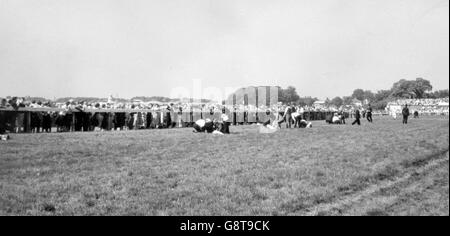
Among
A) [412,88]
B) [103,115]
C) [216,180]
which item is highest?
[412,88]

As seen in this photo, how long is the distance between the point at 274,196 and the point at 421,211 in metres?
2.46

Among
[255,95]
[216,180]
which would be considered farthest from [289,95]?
[216,180]

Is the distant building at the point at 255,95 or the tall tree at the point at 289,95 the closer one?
the distant building at the point at 255,95

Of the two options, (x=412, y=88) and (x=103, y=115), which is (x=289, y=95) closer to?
(x=412, y=88)

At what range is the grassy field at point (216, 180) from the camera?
7.26 m

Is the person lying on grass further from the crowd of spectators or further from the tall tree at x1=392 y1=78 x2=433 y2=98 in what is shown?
the tall tree at x1=392 y1=78 x2=433 y2=98

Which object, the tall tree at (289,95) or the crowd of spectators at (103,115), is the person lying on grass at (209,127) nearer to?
the crowd of spectators at (103,115)

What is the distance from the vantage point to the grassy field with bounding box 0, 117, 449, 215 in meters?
7.26

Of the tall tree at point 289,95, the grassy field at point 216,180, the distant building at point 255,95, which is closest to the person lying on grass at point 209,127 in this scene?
the grassy field at point 216,180

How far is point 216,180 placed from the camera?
925 cm
